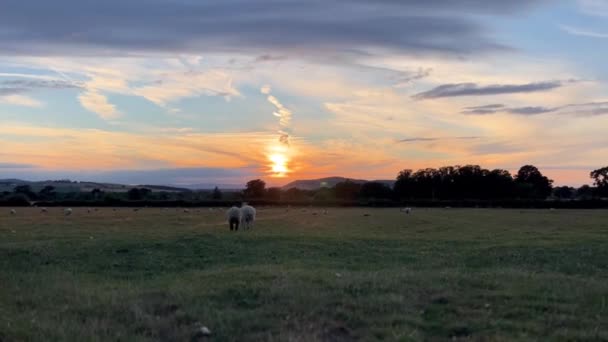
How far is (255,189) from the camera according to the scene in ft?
473

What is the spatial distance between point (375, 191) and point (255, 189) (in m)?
28.4

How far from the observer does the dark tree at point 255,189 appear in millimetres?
138350

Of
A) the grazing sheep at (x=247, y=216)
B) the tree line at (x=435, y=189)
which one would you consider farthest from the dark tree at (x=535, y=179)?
the grazing sheep at (x=247, y=216)

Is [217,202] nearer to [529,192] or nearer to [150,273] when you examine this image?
[529,192]

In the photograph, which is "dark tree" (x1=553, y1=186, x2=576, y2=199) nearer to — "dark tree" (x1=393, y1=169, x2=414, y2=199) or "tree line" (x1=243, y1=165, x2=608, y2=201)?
"tree line" (x1=243, y1=165, x2=608, y2=201)

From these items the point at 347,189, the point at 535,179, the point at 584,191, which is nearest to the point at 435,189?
the point at 347,189

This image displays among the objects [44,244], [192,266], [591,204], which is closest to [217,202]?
[591,204]

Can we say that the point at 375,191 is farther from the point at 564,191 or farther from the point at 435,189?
the point at 564,191

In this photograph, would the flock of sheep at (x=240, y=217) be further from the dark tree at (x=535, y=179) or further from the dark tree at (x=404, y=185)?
the dark tree at (x=535, y=179)

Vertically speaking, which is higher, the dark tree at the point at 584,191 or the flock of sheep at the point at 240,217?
the dark tree at the point at 584,191

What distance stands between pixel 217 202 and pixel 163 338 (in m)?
101

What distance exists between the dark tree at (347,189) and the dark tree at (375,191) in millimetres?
1458

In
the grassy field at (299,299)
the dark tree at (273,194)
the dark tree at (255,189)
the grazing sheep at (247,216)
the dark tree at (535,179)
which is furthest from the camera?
the dark tree at (535,179)

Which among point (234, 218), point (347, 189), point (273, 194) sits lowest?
point (234, 218)
